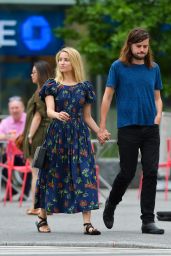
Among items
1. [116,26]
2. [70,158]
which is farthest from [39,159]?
[116,26]

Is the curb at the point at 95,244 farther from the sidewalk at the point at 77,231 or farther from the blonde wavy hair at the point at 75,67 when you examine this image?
the blonde wavy hair at the point at 75,67

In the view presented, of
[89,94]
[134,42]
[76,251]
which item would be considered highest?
[134,42]

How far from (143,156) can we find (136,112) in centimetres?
45

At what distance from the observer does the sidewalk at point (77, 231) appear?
10.5 m

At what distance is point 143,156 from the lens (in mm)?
11336

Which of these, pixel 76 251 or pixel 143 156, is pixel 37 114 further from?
pixel 76 251

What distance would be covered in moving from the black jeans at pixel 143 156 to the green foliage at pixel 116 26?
1055 cm

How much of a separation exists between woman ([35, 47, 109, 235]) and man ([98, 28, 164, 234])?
25cm

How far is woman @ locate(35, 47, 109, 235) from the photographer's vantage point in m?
11.3

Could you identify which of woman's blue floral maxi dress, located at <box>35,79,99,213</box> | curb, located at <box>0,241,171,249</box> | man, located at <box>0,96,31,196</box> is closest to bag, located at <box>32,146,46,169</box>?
woman's blue floral maxi dress, located at <box>35,79,99,213</box>

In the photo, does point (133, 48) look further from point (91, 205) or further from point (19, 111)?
point (19, 111)

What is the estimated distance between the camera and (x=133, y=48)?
1130 centimetres

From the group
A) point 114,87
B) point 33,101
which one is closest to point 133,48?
point 114,87

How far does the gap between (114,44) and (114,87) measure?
10.7 metres
